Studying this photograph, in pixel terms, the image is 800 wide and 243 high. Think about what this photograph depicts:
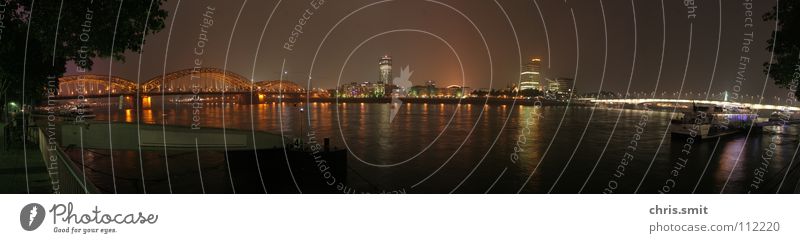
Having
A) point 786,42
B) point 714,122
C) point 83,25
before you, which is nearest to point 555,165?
point 786,42

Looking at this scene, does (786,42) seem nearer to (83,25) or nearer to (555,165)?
(555,165)

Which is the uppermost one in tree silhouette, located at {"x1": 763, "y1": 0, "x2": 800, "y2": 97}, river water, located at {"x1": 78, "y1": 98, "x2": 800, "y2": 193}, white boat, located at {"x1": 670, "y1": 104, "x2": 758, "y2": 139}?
tree silhouette, located at {"x1": 763, "y1": 0, "x2": 800, "y2": 97}

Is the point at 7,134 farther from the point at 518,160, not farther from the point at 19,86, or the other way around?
the point at 518,160

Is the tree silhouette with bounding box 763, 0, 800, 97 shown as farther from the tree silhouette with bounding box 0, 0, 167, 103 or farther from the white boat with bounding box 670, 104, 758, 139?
the white boat with bounding box 670, 104, 758, 139

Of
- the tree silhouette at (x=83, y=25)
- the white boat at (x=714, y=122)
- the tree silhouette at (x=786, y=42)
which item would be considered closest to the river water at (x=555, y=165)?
the white boat at (x=714, y=122)

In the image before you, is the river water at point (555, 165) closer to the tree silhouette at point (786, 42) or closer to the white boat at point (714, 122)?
the white boat at point (714, 122)

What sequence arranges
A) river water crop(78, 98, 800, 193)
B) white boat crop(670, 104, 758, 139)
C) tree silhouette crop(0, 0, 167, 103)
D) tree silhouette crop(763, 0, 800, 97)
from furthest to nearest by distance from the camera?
white boat crop(670, 104, 758, 139) → river water crop(78, 98, 800, 193) → tree silhouette crop(763, 0, 800, 97) → tree silhouette crop(0, 0, 167, 103)

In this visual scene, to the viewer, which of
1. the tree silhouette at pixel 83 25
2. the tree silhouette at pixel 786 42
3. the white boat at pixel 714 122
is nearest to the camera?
the tree silhouette at pixel 83 25

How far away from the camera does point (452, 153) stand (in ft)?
114

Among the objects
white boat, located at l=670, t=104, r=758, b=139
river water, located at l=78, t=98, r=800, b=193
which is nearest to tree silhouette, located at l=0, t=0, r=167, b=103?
river water, located at l=78, t=98, r=800, b=193

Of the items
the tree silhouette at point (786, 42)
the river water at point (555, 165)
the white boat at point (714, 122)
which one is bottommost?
the river water at point (555, 165)

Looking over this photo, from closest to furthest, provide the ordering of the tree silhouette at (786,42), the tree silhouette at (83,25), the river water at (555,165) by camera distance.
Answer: the tree silhouette at (83,25), the tree silhouette at (786,42), the river water at (555,165)

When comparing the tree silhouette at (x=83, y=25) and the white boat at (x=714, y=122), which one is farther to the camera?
the white boat at (x=714, y=122)

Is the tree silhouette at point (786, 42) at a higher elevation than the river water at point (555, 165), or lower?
higher
